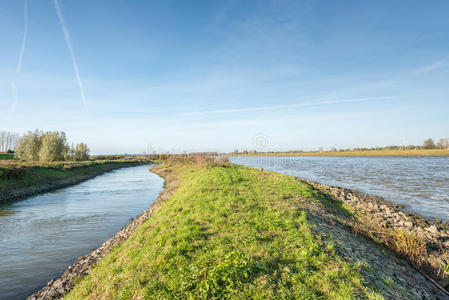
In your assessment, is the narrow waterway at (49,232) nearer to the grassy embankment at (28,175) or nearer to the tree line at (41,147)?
the grassy embankment at (28,175)

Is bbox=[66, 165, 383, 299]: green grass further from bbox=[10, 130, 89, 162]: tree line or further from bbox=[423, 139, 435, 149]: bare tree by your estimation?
bbox=[423, 139, 435, 149]: bare tree

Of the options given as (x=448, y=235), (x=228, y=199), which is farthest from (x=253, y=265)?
(x=448, y=235)

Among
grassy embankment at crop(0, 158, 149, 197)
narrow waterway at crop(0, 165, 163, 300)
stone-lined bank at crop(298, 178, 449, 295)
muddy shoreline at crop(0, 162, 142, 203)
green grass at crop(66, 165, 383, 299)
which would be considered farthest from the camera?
grassy embankment at crop(0, 158, 149, 197)

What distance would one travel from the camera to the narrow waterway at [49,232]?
360 inches

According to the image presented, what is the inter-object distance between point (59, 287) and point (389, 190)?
1181 inches

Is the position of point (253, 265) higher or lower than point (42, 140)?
lower

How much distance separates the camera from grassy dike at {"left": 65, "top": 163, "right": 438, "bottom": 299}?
5.35 m

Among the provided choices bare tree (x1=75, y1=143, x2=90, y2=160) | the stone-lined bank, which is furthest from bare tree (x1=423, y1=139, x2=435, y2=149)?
bare tree (x1=75, y1=143, x2=90, y2=160)

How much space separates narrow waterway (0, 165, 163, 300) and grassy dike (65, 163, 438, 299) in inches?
118

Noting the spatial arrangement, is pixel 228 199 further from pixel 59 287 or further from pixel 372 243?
pixel 59 287

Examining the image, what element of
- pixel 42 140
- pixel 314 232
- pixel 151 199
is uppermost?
pixel 42 140

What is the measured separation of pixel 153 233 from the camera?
970 cm

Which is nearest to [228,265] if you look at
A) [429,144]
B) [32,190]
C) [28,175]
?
[32,190]

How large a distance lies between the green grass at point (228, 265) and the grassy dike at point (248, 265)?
2 centimetres
